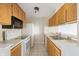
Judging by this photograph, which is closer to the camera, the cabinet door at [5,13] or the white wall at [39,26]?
the cabinet door at [5,13]

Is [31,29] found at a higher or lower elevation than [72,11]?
lower

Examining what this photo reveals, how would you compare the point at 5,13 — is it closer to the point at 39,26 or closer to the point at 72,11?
the point at 72,11

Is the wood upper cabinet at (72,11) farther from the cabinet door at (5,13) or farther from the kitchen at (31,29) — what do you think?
the cabinet door at (5,13)

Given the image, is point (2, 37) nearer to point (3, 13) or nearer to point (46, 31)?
point (3, 13)

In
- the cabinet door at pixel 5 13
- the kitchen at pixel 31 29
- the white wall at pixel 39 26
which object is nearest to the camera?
the kitchen at pixel 31 29

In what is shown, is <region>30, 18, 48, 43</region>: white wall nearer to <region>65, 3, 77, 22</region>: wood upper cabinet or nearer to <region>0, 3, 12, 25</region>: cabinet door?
<region>0, 3, 12, 25</region>: cabinet door

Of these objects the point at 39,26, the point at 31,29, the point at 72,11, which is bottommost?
the point at 31,29

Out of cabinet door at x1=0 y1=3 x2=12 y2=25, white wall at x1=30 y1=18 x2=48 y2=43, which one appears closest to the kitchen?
cabinet door at x1=0 y1=3 x2=12 y2=25

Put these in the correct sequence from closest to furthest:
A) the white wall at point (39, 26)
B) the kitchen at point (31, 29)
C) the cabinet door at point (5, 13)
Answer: the kitchen at point (31, 29) → the cabinet door at point (5, 13) → the white wall at point (39, 26)

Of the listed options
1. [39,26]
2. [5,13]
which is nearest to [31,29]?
[39,26]

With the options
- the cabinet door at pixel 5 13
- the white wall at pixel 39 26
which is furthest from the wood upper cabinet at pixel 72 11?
the white wall at pixel 39 26

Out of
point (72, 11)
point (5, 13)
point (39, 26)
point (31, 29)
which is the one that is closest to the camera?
point (72, 11)

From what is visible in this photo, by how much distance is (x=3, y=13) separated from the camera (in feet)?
10.4

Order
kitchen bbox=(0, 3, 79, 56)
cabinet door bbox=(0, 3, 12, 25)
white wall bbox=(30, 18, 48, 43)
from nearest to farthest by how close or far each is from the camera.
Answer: kitchen bbox=(0, 3, 79, 56) < cabinet door bbox=(0, 3, 12, 25) < white wall bbox=(30, 18, 48, 43)
